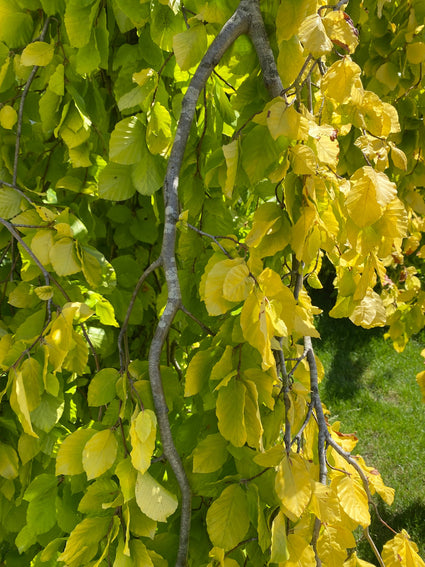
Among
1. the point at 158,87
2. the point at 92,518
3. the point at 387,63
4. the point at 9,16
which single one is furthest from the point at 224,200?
the point at 387,63

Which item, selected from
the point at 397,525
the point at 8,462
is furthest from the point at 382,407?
the point at 8,462

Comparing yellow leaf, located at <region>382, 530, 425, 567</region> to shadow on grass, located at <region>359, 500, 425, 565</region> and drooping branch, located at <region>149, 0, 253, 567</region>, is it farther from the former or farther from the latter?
shadow on grass, located at <region>359, 500, 425, 565</region>

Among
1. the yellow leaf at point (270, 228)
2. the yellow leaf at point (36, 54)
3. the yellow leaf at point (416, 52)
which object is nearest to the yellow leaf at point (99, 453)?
the yellow leaf at point (270, 228)

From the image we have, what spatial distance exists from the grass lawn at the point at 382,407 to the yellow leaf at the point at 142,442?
220cm

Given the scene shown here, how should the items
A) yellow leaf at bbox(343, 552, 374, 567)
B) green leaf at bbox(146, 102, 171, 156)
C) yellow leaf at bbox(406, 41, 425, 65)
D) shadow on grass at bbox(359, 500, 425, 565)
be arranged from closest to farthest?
1. yellow leaf at bbox(343, 552, 374, 567)
2. green leaf at bbox(146, 102, 171, 156)
3. yellow leaf at bbox(406, 41, 425, 65)
4. shadow on grass at bbox(359, 500, 425, 565)

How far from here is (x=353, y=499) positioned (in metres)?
0.74

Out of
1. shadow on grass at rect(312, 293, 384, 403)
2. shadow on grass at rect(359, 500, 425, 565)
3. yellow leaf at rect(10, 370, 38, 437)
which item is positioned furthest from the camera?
shadow on grass at rect(312, 293, 384, 403)

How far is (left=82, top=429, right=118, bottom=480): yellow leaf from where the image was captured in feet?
2.35

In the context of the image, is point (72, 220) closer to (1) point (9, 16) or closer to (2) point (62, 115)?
(2) point (62, 115)

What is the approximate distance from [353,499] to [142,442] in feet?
0.98

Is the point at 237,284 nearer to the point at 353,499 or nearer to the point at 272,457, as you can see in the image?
the point at 272,457

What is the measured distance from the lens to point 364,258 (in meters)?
0.81

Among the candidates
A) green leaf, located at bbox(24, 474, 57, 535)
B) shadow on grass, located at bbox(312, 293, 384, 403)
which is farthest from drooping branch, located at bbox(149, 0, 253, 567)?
shadow on grass, located at bbox(312, 293, 384, 403)

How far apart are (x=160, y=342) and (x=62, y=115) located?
54 centimetres
